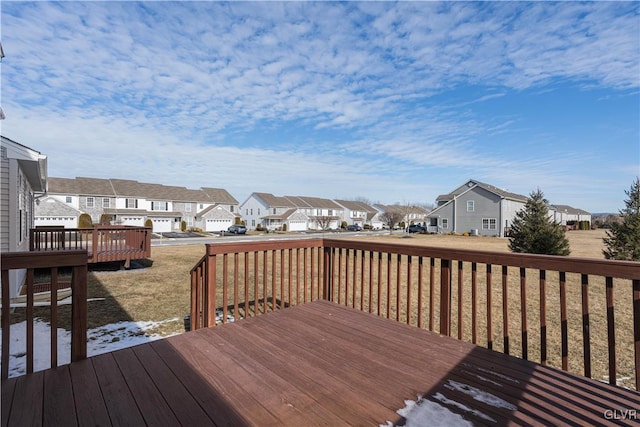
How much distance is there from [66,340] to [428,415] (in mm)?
4510

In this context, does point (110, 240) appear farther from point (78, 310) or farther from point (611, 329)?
point (611, 329)

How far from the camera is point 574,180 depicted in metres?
26.3

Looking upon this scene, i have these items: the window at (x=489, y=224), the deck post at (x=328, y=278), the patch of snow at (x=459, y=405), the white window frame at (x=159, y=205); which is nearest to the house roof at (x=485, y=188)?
the window at (x=489, y=224)

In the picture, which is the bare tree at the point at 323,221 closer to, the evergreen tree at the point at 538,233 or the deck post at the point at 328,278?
the evergreen tree at the point at 538,233

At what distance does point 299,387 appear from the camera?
1.78 meters

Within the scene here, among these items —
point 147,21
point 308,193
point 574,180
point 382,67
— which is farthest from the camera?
point 308,193

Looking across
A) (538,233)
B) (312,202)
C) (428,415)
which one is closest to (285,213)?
(312,202)

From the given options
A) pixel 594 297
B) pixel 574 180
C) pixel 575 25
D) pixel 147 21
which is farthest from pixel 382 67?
pixel 574 180

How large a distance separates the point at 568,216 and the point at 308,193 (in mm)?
49824

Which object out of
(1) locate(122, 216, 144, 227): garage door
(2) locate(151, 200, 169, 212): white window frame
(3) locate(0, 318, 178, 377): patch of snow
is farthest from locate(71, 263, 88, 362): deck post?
(2) locate(151, 200, 169, 212): white window frame

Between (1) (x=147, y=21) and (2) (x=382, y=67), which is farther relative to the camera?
(2) (x=382, y=67)

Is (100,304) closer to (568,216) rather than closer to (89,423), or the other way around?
(89,423)

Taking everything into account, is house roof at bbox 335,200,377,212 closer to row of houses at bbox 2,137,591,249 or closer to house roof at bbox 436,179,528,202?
row of houses at bbox 2,137,591,249

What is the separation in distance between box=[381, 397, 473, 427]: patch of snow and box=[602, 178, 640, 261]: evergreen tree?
1224 cm
